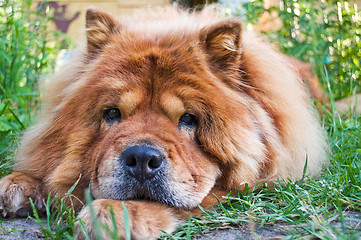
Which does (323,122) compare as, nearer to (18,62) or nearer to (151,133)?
(151,133)

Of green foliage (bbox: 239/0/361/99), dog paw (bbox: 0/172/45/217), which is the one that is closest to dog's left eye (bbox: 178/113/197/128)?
dog paw (bbox: 0/172/45/217)

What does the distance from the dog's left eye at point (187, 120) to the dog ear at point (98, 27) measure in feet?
2.80

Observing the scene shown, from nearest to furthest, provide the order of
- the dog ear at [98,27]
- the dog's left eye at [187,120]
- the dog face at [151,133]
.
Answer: the dog face at [151,133], the dog's left eye at [187,120], the dog ear at [98,27]

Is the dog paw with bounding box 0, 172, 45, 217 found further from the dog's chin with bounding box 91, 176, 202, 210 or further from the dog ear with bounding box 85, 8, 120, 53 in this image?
the dog ear with bounding box 85, 8, 120, 53

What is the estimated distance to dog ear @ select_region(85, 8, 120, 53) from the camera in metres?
2.72

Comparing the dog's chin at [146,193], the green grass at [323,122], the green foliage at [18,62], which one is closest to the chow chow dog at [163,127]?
the dog's chin at [146,193]

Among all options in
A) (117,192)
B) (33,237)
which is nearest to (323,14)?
(117,192)

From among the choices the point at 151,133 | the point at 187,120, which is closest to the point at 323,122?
the point at 187,120

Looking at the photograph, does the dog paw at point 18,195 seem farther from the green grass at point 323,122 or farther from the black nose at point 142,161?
the black nose at point 142,161

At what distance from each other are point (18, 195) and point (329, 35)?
4.43 meters

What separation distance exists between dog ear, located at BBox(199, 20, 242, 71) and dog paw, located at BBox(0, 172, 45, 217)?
144 centimetres

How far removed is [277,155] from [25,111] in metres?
2.84

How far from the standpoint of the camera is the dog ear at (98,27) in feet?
8.94

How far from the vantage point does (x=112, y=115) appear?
8.00 ft
